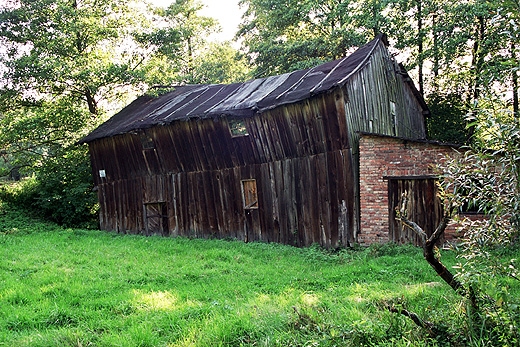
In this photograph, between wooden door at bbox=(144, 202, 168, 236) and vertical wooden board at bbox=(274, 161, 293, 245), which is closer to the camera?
vertical wooden board at bbox=(274, 161, 293, 245)

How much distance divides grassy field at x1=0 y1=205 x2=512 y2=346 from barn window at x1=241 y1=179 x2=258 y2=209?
205 centimetres

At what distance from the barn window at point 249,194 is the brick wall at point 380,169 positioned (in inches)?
165

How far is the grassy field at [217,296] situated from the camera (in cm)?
511

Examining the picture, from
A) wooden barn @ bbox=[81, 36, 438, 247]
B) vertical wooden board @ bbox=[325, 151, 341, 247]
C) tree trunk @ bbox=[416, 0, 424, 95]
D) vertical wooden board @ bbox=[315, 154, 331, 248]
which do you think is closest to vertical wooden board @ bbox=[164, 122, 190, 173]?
wooden barn @ bbox=[81, 36, 438, 247]

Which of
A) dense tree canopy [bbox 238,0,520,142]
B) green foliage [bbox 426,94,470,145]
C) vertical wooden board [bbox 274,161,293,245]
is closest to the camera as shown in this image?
vertical wooden board [bbox 274,161,293,245]

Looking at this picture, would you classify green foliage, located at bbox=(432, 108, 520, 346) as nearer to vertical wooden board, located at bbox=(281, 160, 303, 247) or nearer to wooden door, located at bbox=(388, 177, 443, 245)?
wooden door, located at bbox=(388, 177, 443, 245)

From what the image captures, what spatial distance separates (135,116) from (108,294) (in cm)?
1253

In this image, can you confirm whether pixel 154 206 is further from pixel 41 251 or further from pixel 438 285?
pixel 438 285

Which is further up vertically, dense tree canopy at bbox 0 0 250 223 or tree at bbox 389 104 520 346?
dense tree canopy at bbox 0 0 250 223

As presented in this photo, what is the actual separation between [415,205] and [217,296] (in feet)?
20.4

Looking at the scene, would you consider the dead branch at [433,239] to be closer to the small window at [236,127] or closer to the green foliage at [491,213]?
the green foliage at [491,213]

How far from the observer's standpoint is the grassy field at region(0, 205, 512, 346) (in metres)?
5.11

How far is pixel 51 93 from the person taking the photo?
73.4 ft

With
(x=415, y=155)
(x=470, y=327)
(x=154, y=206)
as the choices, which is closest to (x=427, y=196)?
(x=415, y=155)
